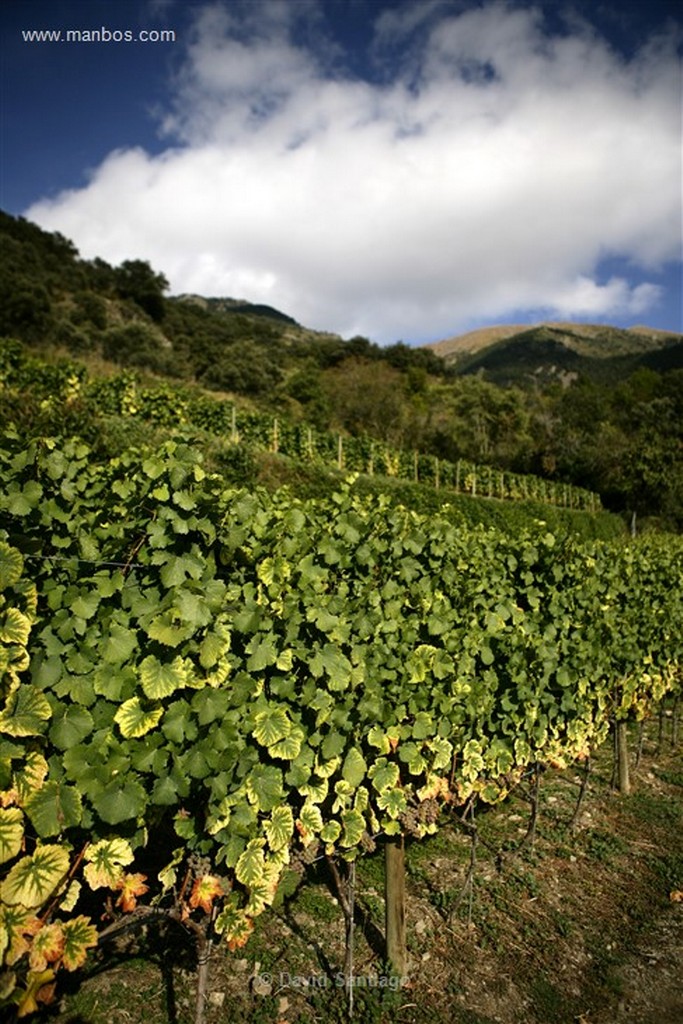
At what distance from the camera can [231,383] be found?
3450 centimetres

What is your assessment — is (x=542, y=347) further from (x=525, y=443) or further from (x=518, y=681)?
(x=518, y=681)

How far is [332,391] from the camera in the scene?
1651 inches

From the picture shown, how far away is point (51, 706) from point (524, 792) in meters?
4.82

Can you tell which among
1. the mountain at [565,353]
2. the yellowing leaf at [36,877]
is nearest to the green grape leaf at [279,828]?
the yellowing leaf at [36,877]

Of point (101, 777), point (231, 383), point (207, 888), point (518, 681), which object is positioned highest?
point (231, 383)

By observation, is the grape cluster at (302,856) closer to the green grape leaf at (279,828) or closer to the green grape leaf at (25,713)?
the green grape leaf at (279,828)

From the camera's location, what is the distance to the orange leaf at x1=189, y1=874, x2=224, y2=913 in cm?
254

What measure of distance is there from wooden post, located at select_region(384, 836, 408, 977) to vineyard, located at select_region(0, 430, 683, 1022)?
0.04 ft

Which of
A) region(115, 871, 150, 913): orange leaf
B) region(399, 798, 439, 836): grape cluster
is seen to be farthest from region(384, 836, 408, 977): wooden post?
region(115, 871, 150, 913): orange leaf

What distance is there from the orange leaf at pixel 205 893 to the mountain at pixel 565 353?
85239 millimetres

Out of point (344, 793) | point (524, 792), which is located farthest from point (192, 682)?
point (524, 792)

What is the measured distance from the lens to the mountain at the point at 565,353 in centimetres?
9662

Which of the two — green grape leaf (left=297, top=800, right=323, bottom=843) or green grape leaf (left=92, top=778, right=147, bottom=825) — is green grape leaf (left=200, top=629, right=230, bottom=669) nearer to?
green grape leaf (left=92, top=778, right=147, bottom=825)

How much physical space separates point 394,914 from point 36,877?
7.05 feet
